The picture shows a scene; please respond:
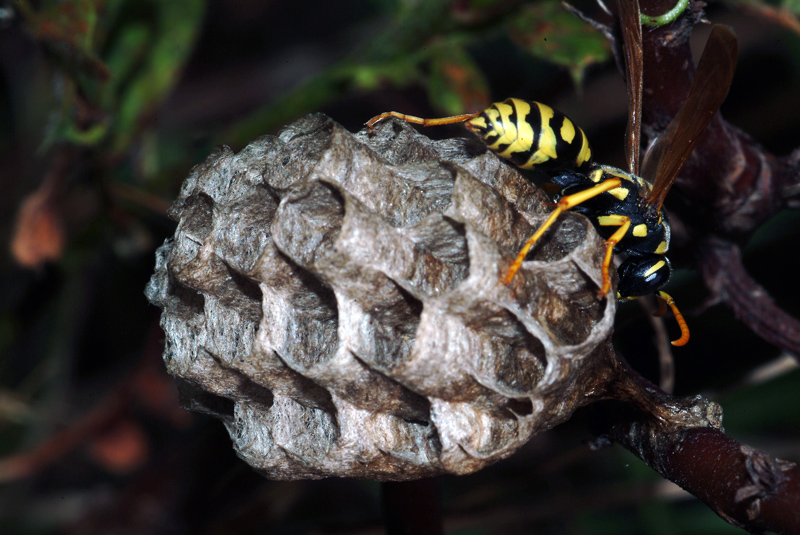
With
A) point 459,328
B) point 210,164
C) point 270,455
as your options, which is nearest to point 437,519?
point 270,455

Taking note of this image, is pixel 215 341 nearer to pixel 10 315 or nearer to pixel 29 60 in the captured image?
pixel 10 315

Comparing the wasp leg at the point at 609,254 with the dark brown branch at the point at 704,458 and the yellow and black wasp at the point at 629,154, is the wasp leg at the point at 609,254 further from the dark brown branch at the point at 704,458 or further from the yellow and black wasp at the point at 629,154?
the dark brown branch at the point at 704,458

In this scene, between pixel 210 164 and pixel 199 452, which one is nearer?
pixel 210 164

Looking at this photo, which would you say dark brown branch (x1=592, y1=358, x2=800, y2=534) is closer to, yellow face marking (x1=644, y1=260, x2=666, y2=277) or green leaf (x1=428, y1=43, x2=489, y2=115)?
yellow face marking (x1=644, y1=260, x2=666, y2=277)

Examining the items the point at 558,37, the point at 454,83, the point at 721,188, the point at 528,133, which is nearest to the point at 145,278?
the point at 454,83

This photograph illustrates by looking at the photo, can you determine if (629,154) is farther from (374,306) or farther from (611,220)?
(374,306)

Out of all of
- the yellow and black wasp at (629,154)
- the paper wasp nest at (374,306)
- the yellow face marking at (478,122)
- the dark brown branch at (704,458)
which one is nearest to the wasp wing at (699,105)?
the yellow and black wasp at (629,154)
